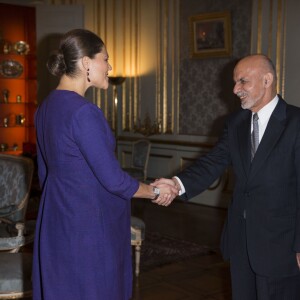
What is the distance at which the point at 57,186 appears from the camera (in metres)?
1.94

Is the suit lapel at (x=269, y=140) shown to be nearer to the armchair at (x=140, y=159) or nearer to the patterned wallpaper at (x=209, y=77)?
the patterned wallpaper at (x=209, y=77)

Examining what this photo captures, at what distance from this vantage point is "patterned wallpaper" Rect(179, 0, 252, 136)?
6.07m

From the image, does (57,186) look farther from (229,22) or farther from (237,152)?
(229,22)

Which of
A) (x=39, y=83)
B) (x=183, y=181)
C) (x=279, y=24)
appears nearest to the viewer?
(x=183, y=181)

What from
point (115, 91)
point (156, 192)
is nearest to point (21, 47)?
point (115, 91)

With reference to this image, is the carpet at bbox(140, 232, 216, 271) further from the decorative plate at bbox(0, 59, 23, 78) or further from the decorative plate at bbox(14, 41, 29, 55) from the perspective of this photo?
the decorative plate at bbox(14, 41, 29, 55)

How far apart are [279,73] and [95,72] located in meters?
4.10

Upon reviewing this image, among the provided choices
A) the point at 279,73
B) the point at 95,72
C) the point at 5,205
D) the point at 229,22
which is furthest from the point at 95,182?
the point at 229,22

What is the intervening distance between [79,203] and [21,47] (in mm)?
6148

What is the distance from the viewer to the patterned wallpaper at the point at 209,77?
6074 millimetres

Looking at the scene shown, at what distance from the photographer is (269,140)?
7.20ft

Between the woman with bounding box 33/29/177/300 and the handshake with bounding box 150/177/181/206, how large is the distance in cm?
33

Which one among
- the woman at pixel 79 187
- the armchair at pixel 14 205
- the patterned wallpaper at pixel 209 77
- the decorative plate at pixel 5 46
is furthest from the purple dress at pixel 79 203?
the decorative plate at pixel 5 46

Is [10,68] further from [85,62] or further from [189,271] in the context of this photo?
[85,62]
